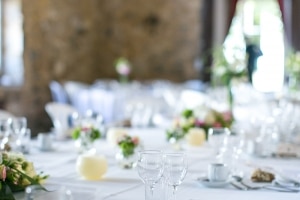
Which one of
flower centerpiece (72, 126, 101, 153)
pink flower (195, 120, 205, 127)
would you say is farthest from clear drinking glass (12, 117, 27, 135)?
pink flower (195, 120, 205, 127)

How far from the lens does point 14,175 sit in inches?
78.7

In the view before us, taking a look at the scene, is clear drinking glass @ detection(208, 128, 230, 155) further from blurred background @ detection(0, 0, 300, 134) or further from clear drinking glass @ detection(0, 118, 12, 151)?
blurred background @ detection(0, 0, 300, 134)

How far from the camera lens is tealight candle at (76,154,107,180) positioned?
7.95ft

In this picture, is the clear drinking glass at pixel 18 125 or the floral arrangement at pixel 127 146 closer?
the floral arrangement at pixel 127 146

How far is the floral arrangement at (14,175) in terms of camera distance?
1.90 m

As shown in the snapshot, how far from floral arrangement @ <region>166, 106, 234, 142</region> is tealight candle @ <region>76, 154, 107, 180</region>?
1.04 m

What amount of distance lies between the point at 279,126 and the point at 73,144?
1244 millimetres

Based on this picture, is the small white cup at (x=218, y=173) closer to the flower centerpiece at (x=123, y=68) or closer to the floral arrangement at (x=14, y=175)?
the floral arrangement at (x=14, y=175)

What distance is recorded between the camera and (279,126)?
3.68 metres

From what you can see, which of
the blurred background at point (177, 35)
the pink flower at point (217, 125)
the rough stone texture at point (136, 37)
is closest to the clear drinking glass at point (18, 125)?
the pink flower at point (217, 125)

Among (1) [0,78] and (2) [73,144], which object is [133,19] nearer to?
(1) [0,78]

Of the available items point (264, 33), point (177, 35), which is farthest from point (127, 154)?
point (264, 33)

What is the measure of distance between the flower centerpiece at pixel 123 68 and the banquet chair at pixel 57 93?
2.84 ft

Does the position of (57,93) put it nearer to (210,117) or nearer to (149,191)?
(210,117)
